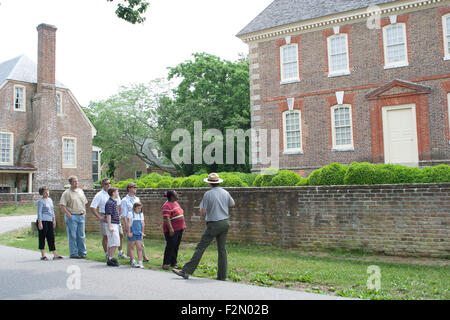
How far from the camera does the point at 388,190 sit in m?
9.45

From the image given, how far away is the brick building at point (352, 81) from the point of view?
1750 cm

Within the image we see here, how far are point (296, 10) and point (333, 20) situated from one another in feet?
8.21

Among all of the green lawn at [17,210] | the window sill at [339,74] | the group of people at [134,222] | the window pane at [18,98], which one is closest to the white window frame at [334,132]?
the window sill at [339,74]

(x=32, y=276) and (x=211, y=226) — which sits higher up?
(x=211, y=226)

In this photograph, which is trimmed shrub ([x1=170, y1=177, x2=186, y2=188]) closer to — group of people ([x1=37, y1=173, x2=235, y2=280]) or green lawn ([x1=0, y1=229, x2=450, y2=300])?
green lawn ([x1=0, y1=229, x2=450, y2=300])

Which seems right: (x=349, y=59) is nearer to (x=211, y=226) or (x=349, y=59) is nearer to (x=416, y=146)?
(x=416, y=146)

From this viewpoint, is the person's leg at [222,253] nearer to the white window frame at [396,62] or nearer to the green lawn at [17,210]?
the white window frame at [396,62]

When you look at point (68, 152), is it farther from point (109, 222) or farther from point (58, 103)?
point (109, 222)

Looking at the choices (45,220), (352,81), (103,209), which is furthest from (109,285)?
(352,81)

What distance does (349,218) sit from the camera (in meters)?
9.81

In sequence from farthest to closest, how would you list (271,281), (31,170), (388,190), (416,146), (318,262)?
(31,170)
(416,146)
(388,190)
(318,262)
(271,281)

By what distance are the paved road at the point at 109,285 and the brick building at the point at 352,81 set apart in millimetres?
13395

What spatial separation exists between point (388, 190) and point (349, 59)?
37.5 feet

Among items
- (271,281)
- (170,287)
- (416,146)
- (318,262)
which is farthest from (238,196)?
(416,146)
